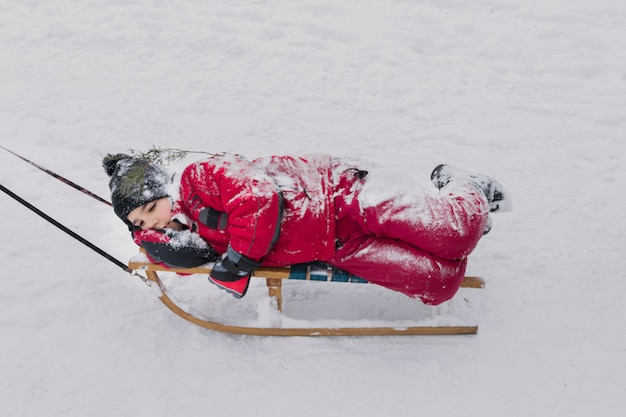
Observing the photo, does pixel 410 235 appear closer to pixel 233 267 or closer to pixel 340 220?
pixel 340 220

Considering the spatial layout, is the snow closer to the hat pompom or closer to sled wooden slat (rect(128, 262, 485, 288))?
sled wooden slat (rect(128, 262, 485, 288))

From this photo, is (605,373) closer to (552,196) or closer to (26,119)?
(552,196)

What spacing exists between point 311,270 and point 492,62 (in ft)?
10.0

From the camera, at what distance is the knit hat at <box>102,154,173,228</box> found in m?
2.55

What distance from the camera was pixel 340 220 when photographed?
9.04 feet

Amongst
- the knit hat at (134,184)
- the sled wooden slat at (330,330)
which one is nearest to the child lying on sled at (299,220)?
the knit hat at (134,184)

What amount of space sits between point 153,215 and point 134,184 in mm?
173

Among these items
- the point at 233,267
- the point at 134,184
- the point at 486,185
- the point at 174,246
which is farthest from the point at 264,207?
the point at 486,185

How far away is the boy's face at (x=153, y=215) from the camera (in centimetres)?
262

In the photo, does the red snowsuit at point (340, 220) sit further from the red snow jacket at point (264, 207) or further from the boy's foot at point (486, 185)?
the boy's foot at point (486, 185)

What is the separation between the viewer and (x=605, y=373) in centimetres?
275

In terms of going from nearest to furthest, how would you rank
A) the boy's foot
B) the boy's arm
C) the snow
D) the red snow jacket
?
the red snow jacket → the boy's arm → the snow → the boy's foot

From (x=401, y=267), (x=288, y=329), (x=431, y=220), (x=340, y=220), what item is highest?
(x=431, y=220)

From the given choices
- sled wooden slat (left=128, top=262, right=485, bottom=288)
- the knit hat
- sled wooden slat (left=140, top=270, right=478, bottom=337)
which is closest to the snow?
sled wooden slat (left=140, top=270, right=478, bottom=337)
